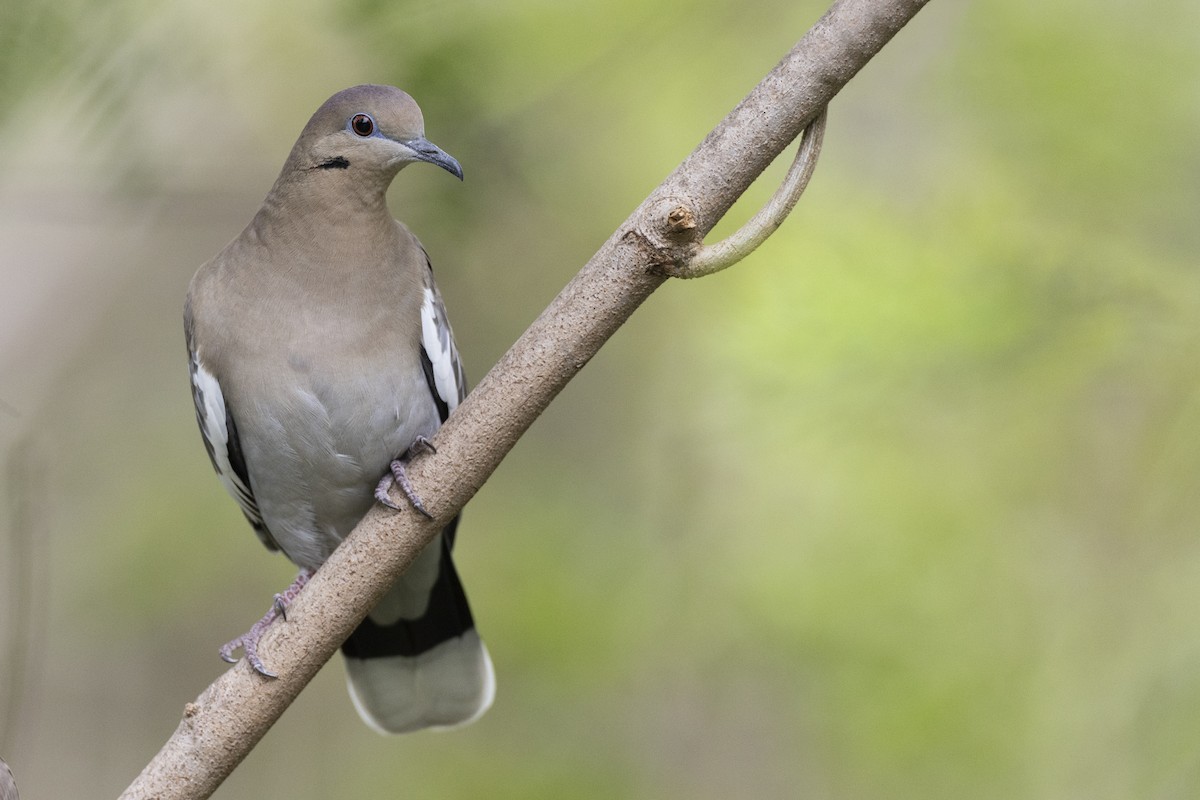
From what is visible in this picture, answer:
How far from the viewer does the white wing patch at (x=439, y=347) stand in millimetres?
3385

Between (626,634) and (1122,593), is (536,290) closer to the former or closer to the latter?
(626,634)

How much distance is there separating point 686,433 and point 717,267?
229cm

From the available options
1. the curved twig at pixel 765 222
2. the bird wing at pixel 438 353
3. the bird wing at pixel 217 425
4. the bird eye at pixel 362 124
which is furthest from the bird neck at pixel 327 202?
the curved twig at pixel 765 222

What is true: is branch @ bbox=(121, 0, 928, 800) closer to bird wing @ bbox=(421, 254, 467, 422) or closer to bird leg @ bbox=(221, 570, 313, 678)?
bird leg @ bbox=(221, 570, 313, 678)

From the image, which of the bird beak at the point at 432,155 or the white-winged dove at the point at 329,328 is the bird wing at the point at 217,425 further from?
the bird beak at the point at 432,155

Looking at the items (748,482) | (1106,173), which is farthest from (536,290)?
(1106,173)

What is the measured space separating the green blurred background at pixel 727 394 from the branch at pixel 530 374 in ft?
3.65

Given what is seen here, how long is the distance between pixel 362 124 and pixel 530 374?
1.06 metres

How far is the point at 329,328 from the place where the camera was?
326cm

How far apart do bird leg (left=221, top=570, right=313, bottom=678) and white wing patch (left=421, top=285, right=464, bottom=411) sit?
Answer: 2.01ft

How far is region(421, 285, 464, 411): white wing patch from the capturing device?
Result: 3.38 meters

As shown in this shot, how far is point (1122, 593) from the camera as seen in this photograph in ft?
12.6

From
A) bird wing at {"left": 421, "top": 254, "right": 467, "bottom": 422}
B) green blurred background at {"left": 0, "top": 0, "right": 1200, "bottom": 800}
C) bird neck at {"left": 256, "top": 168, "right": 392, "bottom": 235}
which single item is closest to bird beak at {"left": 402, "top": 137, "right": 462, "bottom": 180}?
bird neck at {"left": 256, "top": 168, "right": 392, "bottom": 235}

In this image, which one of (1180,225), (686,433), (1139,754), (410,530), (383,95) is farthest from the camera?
(686,433)
